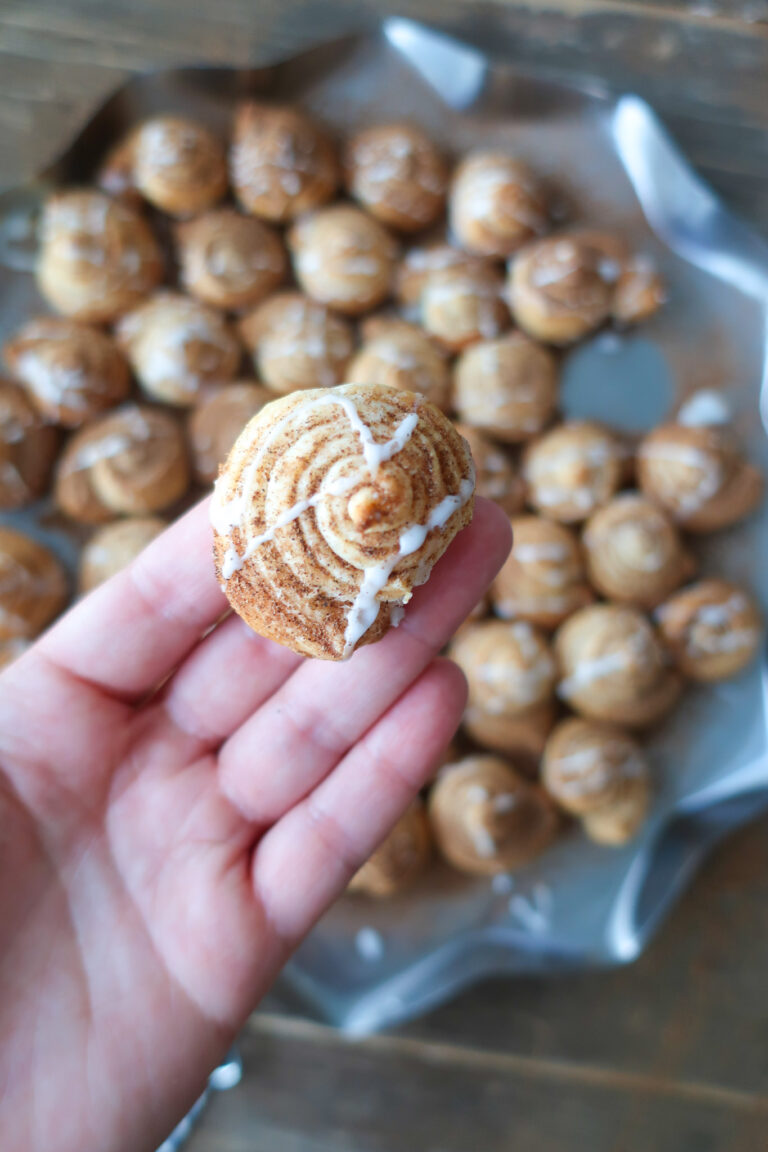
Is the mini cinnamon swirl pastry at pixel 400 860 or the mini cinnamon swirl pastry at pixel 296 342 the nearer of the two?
the mini cinnamon swirl pastry at pixel 400 860

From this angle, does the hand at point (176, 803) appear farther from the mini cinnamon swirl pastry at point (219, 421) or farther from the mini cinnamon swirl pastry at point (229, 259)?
the mini cinnamon swirl pastry at point (229, 259)

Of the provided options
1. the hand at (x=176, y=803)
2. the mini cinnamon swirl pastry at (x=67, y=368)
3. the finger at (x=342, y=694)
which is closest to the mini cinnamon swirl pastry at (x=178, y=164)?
the mini cinnamon swirl pastry at (x=67, y=368)

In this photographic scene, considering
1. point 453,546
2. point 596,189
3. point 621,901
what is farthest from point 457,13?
point 621,901

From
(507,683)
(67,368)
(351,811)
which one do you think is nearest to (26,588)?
(67,368)

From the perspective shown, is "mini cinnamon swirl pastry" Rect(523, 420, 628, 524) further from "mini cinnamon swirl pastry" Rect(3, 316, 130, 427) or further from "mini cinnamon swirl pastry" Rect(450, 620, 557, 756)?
"mini cinnamon swirl pastry" Rect(3, 316, 130, 427)

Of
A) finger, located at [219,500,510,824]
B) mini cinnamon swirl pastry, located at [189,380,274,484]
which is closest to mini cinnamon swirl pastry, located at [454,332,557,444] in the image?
mini cinnamon swirl pastry, located at [189,380,274,484]

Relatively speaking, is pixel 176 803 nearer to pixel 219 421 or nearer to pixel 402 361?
pixel 219 421
